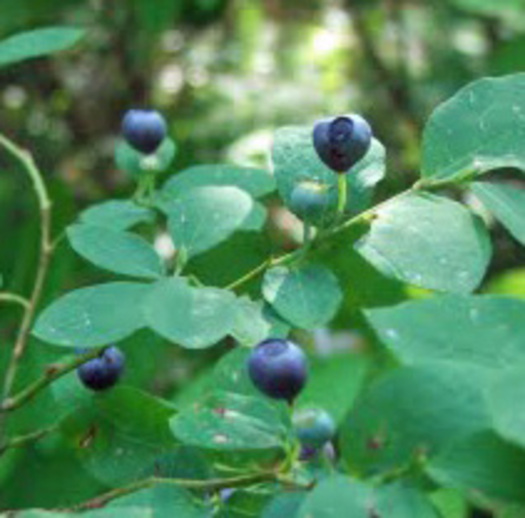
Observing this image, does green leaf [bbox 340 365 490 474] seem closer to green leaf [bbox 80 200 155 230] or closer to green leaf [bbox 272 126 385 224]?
green leaf [bbox 272 126 385 224]

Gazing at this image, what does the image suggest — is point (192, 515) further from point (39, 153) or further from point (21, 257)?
point (39, 153)

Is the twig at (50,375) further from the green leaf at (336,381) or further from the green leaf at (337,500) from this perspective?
the green leaf at (336,381)

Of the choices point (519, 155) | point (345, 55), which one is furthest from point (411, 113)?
point (519, 155)

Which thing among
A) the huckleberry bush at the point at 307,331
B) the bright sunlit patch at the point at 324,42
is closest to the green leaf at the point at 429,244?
the huckleberry bush at the point at 307,331

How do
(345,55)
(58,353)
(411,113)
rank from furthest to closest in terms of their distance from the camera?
(345,55) < (411,113) < (58,353)

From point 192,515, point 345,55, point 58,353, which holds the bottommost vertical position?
point 345,55

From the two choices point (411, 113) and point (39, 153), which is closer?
point (39, 153)

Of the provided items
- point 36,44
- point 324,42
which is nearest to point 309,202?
point 36,44
